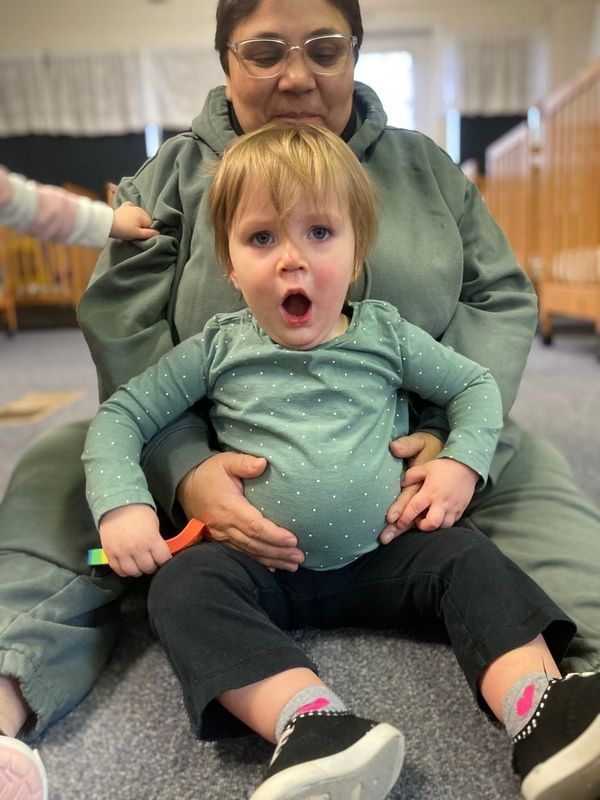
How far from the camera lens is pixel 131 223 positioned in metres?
0.71

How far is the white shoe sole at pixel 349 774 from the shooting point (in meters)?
0.39

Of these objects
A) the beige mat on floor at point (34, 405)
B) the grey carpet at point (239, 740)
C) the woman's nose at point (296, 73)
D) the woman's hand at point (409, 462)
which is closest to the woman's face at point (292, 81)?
the woman's nose at point (296, 73)

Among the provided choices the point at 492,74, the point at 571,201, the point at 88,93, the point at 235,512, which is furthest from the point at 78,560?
the point at 492,74

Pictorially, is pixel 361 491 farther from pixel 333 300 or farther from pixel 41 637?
pixel 41 637

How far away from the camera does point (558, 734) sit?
43 centimetres

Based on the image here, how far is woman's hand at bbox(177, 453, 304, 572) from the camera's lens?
1.93 ft

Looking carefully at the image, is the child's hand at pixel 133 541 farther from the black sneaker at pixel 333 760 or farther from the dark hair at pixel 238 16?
the dark hair at pixel 238 16

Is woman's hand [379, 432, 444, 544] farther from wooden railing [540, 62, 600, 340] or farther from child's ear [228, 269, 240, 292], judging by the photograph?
wooden railing [540, 62, 600, 340]

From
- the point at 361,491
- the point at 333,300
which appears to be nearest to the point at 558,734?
the point at 361,491

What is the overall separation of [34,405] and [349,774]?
5.28 ft

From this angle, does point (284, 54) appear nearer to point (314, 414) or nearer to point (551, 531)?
point (314, 414)

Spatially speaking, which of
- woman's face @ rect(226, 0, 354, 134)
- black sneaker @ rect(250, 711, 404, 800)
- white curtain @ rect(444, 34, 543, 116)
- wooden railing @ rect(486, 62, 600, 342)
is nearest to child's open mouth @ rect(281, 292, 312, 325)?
woman's face @ rect(226, 0, 354, 134)

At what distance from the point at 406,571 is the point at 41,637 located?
0.31 m

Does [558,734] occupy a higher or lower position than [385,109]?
lower
